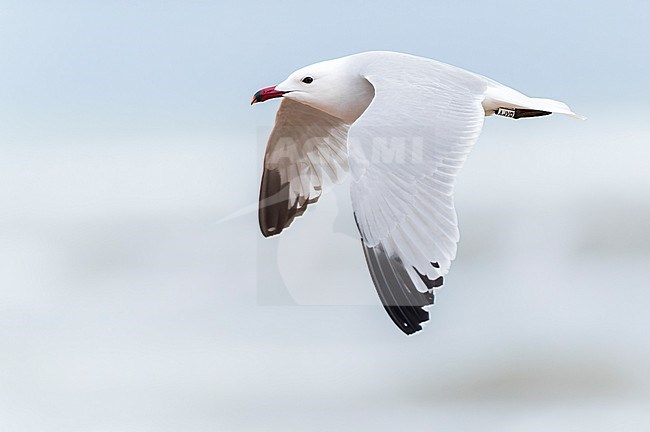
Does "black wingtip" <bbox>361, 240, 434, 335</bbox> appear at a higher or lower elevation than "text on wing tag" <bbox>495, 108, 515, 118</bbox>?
lower

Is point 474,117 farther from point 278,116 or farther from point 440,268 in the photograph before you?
point 278,116

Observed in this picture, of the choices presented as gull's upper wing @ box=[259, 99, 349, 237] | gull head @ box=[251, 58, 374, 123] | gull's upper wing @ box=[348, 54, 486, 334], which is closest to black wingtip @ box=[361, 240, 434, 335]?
gull's upper wing @ box=[348, 54, 486, 334]

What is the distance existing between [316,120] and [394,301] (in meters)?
0.69

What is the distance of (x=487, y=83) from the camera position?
1.94 metres

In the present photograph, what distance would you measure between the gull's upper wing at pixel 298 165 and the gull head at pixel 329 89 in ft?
0.66

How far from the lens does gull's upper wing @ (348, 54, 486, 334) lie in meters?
1.61

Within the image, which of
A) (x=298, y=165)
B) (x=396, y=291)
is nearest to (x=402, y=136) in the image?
(x=396, y=291)

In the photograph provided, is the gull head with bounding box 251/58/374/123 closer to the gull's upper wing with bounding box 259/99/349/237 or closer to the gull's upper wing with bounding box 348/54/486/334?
the gull's upper wing with bounding box 348/54/486/334

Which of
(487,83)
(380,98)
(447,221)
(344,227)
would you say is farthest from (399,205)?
(344,227)

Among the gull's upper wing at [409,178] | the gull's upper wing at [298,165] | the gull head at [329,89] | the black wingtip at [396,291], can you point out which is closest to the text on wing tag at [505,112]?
the gull's upper wing at [409,178]

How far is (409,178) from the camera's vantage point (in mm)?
1704

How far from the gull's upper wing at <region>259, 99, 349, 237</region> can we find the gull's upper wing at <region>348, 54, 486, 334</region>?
0.38 meters

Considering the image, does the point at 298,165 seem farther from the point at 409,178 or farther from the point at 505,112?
the point at 409,178

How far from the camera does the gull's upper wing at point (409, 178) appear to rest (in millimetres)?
1614
